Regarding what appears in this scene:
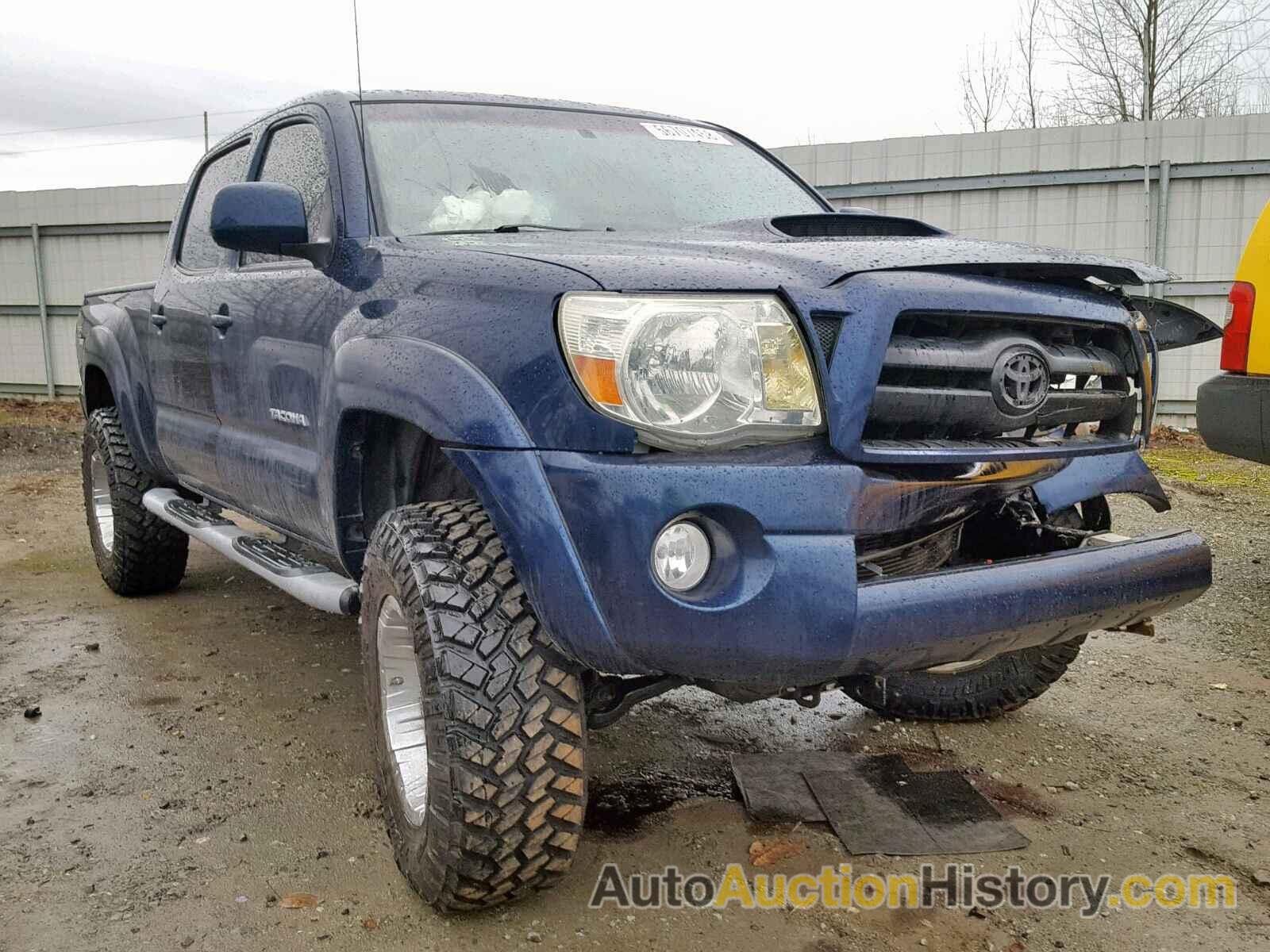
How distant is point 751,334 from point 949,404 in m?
0.44

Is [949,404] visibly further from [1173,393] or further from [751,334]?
[1173,393]

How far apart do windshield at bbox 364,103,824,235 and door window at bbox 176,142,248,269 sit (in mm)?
1184

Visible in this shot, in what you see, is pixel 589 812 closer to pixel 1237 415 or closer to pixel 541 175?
pixel 541 175

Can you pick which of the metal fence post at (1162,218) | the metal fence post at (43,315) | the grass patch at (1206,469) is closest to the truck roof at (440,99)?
the grass patch at (1206,469)

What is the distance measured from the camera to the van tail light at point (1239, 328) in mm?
4410

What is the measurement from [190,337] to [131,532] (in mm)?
1328

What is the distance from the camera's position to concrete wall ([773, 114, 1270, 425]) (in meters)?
9.91

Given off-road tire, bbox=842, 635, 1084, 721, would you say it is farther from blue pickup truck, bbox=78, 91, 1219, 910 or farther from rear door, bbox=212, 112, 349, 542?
rear door, bbox=212, 112, 349, 542

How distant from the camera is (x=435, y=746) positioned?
2.20 meters

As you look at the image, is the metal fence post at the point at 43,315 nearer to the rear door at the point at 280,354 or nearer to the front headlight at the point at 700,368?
the rear door at the point at 280,354

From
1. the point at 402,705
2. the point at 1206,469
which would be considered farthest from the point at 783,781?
the point at 1206,469

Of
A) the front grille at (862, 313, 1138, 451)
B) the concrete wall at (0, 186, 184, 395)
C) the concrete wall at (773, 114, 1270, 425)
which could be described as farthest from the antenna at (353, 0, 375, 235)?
the concrete wall at (0, 186, 184, 395)

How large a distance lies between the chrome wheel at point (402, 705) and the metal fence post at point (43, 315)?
1403cm

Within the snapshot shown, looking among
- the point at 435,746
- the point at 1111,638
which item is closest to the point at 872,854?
the point at 435,746
